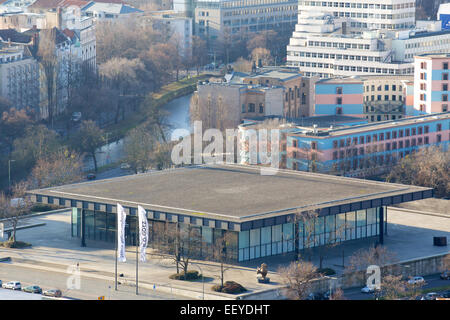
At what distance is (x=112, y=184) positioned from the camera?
92938mm

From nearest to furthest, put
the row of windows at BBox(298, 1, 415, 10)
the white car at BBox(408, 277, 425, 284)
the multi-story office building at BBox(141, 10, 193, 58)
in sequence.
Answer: the white car at BBox(408, 277, 425, 284), the row of windows at BBox(298, 1, 415, 10), the multi-story office building at BBox(141, 10, 193, 58)

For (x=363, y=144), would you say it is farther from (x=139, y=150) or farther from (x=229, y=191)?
(x=229, y=191)

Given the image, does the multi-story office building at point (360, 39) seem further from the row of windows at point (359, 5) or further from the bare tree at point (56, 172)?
the bare tree at point (56, 172)

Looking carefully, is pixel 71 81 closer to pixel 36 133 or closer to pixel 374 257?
pixel 36 133

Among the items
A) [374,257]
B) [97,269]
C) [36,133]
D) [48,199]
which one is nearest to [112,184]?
[48,199]

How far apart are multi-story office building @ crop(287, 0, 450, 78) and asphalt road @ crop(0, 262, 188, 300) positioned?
3143 inches

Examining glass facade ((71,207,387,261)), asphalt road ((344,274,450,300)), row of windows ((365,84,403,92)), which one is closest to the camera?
asphalt road ((344,274,450,300))

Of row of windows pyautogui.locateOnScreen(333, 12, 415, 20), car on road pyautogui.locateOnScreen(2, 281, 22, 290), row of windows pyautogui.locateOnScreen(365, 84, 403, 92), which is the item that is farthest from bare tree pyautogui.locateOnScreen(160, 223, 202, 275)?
row of windows pyautogui.locateOnScreen(333, 12, 415, 20)

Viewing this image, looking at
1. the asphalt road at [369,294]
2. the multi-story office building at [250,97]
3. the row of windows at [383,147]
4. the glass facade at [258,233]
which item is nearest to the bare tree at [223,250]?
the glass facade at [258,233]

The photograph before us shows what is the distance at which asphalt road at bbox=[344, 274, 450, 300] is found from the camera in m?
78.2

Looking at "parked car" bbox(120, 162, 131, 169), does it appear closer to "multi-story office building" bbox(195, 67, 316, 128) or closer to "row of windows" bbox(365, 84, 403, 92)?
"multi-story office building" bbox(195, 67, 316, 128)

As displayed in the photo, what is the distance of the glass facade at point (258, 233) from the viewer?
8312 cm

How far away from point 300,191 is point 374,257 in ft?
31.7

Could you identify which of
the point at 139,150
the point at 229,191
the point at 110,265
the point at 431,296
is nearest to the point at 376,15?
the point at 139,150
